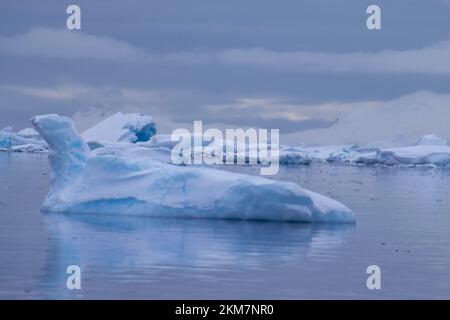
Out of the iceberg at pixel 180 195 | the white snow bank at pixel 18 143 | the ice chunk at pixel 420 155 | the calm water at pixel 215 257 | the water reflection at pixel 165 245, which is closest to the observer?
the calm water at pixel 215 257

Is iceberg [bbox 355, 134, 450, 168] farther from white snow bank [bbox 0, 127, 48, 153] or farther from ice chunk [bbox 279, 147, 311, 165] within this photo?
white snow bank [bbox 0, 127, 48, 153]

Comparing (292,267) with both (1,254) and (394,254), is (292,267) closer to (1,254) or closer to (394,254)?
(394,254)

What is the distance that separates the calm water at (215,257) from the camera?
449 inches

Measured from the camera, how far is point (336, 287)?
1190 centimetres

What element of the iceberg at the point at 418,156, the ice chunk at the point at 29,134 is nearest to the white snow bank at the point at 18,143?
the ice chunk at the point at 29,134

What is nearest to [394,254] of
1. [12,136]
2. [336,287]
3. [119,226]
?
[336,287]

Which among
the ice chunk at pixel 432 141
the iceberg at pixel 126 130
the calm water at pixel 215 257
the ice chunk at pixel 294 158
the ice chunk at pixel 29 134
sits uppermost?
the ice chunk at pixel 29 134

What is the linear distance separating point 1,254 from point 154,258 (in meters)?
2.28

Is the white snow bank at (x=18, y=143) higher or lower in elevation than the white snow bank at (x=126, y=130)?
higher

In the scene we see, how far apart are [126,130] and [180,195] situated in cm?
4042

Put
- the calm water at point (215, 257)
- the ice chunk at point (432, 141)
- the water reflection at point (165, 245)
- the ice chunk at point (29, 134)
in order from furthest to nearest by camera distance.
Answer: the ice chunk at point (29, 134)
the ice chunk at point (432, 141)
the water reflection at point (165, 245)
the calm water at point (215, 257)

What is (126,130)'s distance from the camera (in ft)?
194

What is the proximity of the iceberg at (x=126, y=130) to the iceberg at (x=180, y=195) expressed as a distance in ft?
127

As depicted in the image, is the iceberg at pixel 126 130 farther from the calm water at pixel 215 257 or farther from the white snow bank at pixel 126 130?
the calm water at pixel 215 257
